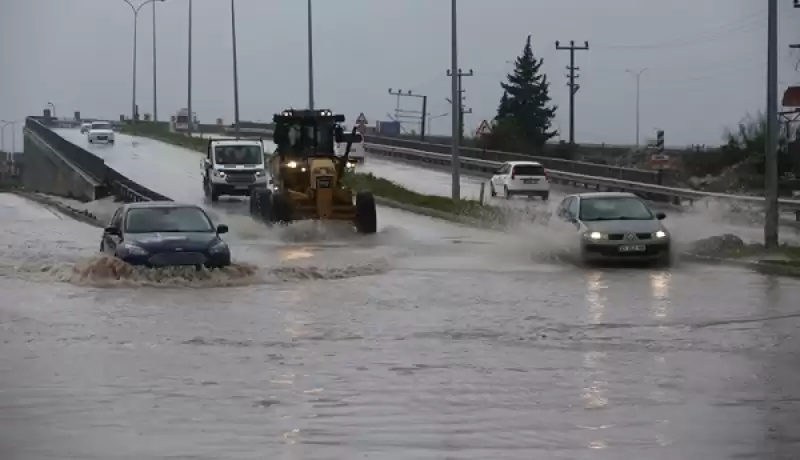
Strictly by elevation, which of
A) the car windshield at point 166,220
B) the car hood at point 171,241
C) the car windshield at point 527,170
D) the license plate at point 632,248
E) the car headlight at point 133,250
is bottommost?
the license plate at point 632,248

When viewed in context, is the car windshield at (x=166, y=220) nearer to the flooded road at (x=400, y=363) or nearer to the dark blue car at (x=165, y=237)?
the dark blue car at (x=165, y=237)

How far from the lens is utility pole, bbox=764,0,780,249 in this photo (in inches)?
1045

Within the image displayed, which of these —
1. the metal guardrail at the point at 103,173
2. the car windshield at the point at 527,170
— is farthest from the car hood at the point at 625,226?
the car windshield at the point at 527,170

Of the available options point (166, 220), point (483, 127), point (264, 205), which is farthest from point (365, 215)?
point (483, 127)

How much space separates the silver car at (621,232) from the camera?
82.8ft

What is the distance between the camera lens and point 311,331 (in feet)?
54.8

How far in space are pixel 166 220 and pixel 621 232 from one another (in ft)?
27.2

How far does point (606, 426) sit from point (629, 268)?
15.2 m

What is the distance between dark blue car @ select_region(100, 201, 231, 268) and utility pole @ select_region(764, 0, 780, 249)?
A: 434 inches

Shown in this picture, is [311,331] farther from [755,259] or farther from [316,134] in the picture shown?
[316,134]

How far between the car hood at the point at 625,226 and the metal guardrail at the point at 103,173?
15866mm

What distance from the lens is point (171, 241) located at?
21875 millimetres

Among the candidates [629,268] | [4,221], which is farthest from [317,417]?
[4,221]

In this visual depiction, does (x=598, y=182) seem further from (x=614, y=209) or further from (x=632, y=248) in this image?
(x=632, y=248)
